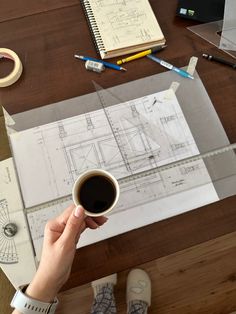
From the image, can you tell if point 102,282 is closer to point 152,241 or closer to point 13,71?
point 152,241

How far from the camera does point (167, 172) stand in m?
0.84

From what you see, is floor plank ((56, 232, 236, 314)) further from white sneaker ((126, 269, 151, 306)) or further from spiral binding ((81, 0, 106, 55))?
spiral binding ((81, 0, 106, 55))

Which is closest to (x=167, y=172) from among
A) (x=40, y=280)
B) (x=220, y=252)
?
(x=40, y=280)

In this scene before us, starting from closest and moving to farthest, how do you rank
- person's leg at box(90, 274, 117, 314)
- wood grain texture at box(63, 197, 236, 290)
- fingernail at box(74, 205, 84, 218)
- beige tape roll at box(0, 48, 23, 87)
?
fingernail at box(74, 205, 84, 218) < wood grain texture at box(63, 197, 236, 290) < beige tape roll at box(0, 48, 23, 87) < person's leg at box(90, 274, 117, 314)

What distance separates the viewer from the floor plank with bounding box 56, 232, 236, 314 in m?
1.25

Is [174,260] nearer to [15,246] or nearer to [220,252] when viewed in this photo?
[220,252]

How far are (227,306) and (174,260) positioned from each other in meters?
0.25

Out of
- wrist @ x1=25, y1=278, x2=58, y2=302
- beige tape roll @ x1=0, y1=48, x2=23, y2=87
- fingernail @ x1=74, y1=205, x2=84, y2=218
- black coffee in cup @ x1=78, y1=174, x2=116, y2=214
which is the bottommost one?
wrist @ x1=25, y1=278, x2=58, y2=302

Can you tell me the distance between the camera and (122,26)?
37.0 inches

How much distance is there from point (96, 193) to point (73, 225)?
0.33 feet

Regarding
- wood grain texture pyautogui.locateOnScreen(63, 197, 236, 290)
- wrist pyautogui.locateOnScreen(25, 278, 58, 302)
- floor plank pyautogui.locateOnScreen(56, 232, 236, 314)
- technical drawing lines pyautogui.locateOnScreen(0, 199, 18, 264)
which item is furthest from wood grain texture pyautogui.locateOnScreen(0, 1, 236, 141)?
floor plank pyautogui.locateOnScreen(56, 232, 236, 314)

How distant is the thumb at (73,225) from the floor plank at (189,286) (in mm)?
686

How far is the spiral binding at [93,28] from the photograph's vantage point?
92 cm

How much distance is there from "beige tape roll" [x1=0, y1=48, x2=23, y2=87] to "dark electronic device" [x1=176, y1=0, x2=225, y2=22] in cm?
46
